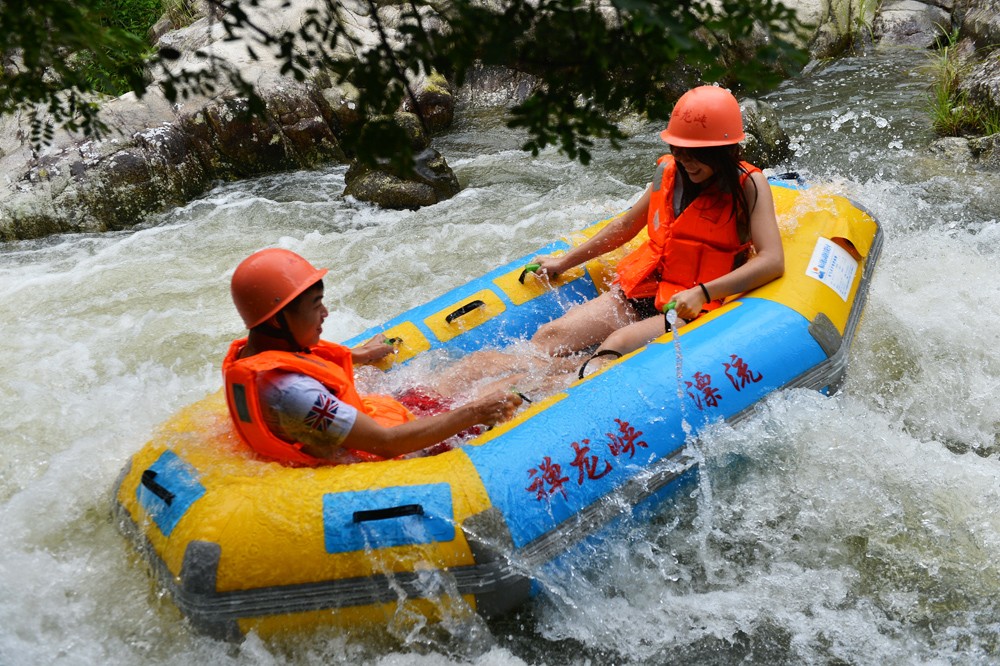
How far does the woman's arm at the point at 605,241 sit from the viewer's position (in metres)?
4.20

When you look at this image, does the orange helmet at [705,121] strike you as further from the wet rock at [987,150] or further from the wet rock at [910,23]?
the wet rock at [910,23]

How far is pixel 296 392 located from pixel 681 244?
1911 millimetres

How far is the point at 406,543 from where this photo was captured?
279 centimetres

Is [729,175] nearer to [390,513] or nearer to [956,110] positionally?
[390,513]

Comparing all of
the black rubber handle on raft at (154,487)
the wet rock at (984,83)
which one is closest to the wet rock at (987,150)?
the wet rock at (984,83)

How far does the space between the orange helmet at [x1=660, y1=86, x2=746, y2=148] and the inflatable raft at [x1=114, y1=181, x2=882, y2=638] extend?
2.36ft

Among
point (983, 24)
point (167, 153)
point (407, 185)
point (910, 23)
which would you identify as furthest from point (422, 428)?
point (910, 23)

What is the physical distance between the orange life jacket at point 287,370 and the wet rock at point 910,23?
8650 mm

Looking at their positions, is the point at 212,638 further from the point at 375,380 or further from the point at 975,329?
the point at 975,329

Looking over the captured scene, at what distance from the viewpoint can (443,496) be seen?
2.84 meters

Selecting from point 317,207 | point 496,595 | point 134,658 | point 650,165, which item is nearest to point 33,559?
point 134,658

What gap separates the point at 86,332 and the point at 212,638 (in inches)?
134

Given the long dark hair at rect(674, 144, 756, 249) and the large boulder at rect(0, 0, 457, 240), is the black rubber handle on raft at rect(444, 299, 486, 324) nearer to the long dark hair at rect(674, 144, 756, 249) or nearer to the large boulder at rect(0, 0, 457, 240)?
the long dark hair at rect(674, 144, 756, 249)

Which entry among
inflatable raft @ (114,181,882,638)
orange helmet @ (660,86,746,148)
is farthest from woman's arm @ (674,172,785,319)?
orange helmet @ (660,86,746,148)
